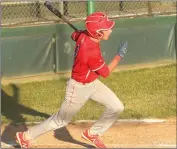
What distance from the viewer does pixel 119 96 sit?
10.3 metres

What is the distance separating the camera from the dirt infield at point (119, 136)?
284 inches

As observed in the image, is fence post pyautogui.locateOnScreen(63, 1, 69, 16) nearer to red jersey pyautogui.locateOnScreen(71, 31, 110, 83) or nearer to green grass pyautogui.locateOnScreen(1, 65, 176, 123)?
green grass pyautogui.locateOnScreen(1, 65, 176, 123)

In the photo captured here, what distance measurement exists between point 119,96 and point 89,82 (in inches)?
159

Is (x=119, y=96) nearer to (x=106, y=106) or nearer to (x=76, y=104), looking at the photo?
(x=106, y=106)

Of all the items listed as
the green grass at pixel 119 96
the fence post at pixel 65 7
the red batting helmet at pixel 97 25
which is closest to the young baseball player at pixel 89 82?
the red batting helmet at pixel 97 25

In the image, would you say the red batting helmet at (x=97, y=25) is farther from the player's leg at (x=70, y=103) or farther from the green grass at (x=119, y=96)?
the green grass at (x=119, y=96)

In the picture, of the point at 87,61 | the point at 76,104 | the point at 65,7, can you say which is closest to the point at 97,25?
the point at 87,61

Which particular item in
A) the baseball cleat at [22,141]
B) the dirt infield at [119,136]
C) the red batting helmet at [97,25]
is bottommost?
the dirt infield at [119,136]

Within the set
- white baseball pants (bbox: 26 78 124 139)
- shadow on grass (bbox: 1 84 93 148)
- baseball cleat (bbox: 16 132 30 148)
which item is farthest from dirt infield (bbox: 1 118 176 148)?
white baseball pants (bbox: 26 78 124 139)

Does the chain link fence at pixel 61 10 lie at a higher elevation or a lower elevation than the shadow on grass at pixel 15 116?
higher

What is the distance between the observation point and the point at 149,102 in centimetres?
978

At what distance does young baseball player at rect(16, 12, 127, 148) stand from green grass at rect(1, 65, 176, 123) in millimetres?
2255

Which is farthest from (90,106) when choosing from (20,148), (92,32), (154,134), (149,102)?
(92,32)

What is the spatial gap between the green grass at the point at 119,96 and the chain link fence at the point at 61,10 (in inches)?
59.5
